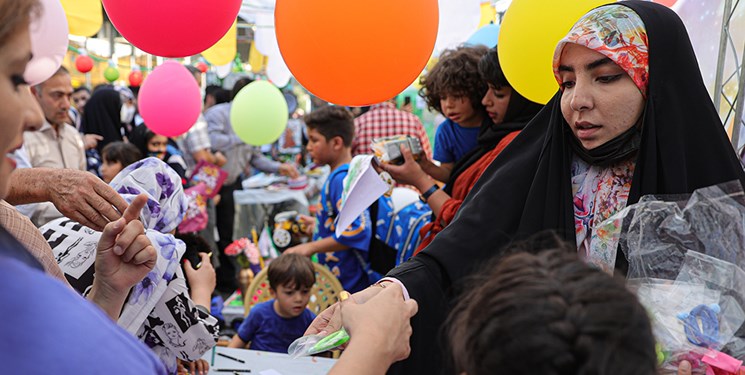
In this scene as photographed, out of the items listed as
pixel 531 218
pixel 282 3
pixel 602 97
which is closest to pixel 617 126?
pixel 602 97

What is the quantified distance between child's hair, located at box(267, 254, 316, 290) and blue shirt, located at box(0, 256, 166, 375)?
114 inches

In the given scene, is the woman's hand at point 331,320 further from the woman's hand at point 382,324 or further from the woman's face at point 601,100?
the woman's face at point 601,100

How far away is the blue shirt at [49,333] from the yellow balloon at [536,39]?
2066mm

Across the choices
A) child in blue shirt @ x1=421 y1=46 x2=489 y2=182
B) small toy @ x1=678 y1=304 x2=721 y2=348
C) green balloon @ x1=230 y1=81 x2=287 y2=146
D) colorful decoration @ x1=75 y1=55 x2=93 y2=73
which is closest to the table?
child in blue shirt @ x1=421 y1=46 x2=489 y2=182

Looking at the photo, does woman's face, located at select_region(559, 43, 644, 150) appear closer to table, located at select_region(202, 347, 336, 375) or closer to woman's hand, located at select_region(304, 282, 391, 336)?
woman's hand, located at select_region(304, 282, 391, 336)

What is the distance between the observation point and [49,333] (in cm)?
72

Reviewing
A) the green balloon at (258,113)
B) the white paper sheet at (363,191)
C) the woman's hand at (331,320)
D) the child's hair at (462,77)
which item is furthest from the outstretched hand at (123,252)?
the green balloon at (258,113)

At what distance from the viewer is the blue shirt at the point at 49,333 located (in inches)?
27.9

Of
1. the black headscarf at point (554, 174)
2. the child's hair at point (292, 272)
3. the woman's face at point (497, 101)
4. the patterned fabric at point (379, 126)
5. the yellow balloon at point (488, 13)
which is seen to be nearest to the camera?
the black headscarf at point (554, 174)

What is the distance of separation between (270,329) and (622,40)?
266 centimetres

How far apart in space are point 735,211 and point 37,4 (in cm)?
145

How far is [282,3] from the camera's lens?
8.17 feet

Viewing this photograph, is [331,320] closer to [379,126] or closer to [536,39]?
[536,39]

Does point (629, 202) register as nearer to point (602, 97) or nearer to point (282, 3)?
point (602, 97)
